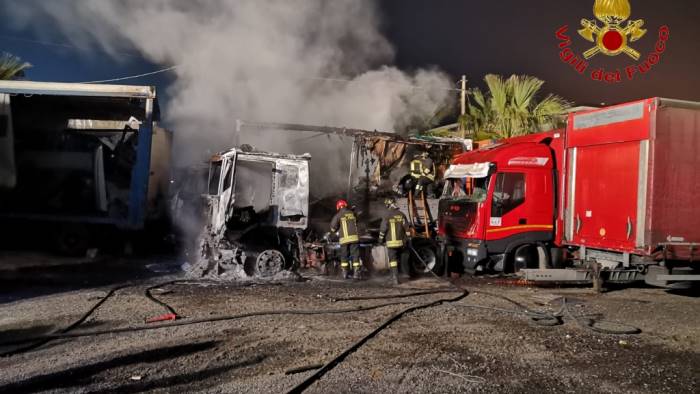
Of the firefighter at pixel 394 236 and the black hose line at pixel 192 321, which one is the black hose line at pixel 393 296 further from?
the firefighter at pixel 394 236

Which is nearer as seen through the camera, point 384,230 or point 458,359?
point 458,359

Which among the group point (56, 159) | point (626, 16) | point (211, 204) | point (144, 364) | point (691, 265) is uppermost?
point (626, 16)

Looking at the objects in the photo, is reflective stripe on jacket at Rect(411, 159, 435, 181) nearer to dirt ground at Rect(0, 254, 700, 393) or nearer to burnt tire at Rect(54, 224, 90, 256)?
dirt ground at Rect(0, 254, 700, 393)

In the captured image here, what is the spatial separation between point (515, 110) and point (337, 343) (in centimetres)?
1012

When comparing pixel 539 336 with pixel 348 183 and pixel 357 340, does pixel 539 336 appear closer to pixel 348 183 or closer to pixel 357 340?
pixel 357 340

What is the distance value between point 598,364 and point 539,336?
0.94m

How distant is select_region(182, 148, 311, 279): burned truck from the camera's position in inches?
363

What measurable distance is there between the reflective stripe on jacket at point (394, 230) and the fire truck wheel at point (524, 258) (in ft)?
7.10

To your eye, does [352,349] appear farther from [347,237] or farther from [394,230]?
[394,230]

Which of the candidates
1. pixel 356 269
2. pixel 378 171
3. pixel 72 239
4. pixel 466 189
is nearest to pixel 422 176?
pixel 378 171

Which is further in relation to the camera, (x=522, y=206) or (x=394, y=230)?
(x=522, y=206)

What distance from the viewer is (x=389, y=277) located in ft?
33.0

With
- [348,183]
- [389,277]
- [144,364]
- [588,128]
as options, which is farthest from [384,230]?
[144,364]

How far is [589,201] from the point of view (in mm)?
9117
